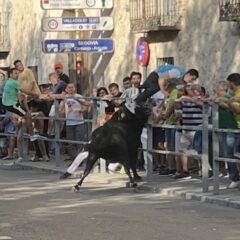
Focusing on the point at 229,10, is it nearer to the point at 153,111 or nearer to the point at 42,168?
the point at 153,111

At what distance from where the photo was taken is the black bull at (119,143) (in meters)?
13.8

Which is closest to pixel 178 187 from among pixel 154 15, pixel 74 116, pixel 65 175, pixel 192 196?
pixel 192 196

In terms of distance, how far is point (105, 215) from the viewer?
1135 centimetres

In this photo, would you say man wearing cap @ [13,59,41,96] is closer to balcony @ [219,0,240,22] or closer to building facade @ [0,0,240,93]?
building facade @ [0,0,240,93]

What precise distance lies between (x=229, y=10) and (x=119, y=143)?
17.9 feet

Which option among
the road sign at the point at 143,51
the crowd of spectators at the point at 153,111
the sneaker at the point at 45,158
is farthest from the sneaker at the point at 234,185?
the road sign at the point at 143,51

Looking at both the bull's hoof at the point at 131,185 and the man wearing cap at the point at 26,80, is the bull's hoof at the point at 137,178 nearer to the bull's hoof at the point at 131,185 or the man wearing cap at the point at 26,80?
the bull's hoof at the point at 131,185

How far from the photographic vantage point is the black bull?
45.1 feet

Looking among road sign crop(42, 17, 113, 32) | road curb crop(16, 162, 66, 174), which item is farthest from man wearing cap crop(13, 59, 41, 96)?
road curb crop(16, 162, 66, 174)

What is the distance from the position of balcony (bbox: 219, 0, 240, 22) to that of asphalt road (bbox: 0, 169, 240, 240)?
506cm

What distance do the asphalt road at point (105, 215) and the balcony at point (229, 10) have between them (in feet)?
16.6

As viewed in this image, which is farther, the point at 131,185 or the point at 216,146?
the point at 131,185

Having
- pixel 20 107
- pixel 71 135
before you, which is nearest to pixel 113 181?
pixel 71 135

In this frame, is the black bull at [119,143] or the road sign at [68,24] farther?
the road sign at [68,24]
